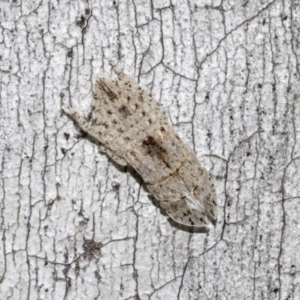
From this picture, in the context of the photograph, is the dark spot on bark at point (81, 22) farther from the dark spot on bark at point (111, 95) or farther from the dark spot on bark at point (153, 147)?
the dark spot on bark at point (153, 147)

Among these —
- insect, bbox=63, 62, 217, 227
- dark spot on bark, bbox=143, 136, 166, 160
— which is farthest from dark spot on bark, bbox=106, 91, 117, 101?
dark spot on bark, bbox=143, 136, 166, 160

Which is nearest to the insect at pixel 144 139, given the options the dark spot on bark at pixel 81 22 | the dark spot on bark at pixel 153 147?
the dark spot on bark at pixel 153 147

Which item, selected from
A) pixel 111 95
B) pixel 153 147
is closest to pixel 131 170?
pixel 153 147

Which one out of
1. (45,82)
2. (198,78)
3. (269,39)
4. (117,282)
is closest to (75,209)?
(117,282)

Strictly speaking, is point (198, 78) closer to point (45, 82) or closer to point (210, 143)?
point (210, 143)

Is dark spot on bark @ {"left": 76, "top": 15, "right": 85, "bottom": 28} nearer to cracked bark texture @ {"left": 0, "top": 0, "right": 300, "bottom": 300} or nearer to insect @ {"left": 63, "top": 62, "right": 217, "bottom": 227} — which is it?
cracked bark texture @ {"left": 0, "top": 0, "right": 300, "bottom": 300}

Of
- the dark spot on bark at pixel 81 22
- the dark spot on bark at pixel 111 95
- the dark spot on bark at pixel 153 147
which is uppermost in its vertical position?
the dark spot on bark at pixel 81 22
